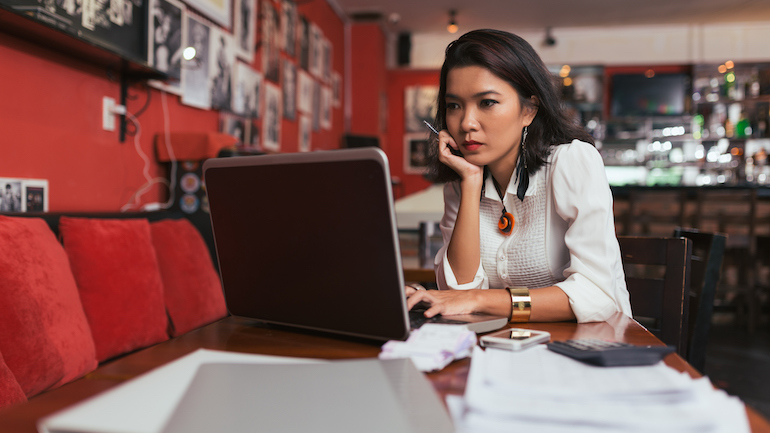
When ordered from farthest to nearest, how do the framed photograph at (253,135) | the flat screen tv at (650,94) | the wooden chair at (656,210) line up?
the flat screen tv at (650,94)
the wooden chair at (656,210)
the framed photograph at (253,135)

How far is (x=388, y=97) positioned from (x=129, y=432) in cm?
754

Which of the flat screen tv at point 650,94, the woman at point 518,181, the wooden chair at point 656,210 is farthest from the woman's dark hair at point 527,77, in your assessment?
the flat screen tv at point 650,94

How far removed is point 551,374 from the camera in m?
0.51

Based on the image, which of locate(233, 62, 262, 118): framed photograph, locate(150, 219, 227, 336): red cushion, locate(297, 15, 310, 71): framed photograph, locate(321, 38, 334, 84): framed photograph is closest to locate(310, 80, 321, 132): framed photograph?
locate(321, 38, 334, 84): framed photograph

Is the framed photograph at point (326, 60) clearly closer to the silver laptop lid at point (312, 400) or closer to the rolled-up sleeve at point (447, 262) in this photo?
the rolled-up sleeve at point (447, 262)

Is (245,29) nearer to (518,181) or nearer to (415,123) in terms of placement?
(518,181)

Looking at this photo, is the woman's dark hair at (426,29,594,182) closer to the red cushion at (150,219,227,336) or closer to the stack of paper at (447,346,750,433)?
the stack of paper at (447,346,750,433)

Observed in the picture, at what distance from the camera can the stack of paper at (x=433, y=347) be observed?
61cm

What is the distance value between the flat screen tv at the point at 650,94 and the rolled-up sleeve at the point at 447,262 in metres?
Answer: 6.55

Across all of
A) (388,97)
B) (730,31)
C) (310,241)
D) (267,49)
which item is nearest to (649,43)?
(730,31)

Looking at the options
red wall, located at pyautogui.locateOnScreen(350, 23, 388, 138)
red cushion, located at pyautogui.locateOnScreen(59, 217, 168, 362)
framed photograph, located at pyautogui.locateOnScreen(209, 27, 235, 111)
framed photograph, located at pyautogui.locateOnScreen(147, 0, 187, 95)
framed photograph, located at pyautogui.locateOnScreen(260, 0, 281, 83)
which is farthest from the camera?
red wall, located at pyautogui.locateOnScreen(350, 23, 388, 138)

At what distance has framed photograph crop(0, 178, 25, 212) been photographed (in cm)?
172

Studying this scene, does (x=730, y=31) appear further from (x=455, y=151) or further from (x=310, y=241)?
(x=310, y=241)

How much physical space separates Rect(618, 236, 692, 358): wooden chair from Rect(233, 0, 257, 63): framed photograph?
291cm
